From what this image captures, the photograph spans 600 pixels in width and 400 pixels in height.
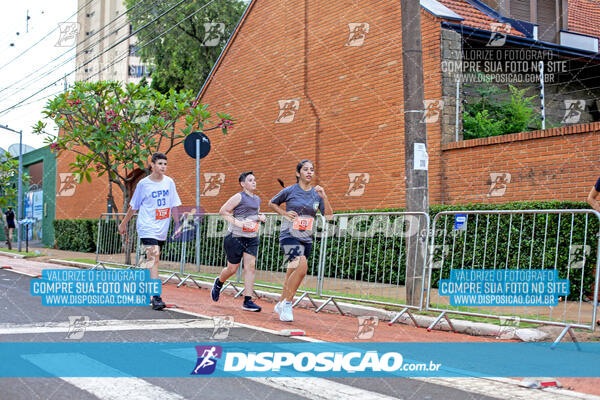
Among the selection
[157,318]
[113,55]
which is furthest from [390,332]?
[113,55]

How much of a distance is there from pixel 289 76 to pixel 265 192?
10.6 ft

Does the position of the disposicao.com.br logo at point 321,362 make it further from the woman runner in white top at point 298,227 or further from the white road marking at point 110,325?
Answer: the woman runner in white top at point 298,227

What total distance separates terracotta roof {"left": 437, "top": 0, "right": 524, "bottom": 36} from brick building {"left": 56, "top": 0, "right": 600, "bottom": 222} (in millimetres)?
48

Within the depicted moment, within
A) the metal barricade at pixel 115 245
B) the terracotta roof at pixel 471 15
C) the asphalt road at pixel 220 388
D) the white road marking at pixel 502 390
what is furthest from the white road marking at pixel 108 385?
the terracotta roof at pixel 471 15

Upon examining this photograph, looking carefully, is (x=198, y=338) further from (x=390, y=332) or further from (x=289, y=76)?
(x=289, y=76)

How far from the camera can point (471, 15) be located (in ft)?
47.0

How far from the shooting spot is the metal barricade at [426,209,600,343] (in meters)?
7.22

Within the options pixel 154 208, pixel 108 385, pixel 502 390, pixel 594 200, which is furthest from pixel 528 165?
pixel 108 385

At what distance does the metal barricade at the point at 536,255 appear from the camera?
7219mm

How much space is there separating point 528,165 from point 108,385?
28.2 ft

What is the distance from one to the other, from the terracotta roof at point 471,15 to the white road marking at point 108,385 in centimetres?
1120

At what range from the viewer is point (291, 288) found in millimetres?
8008

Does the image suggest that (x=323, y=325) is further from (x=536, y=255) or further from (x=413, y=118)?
(x=536, y=255)

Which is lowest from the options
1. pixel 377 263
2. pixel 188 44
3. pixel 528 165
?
pixel 377 263
